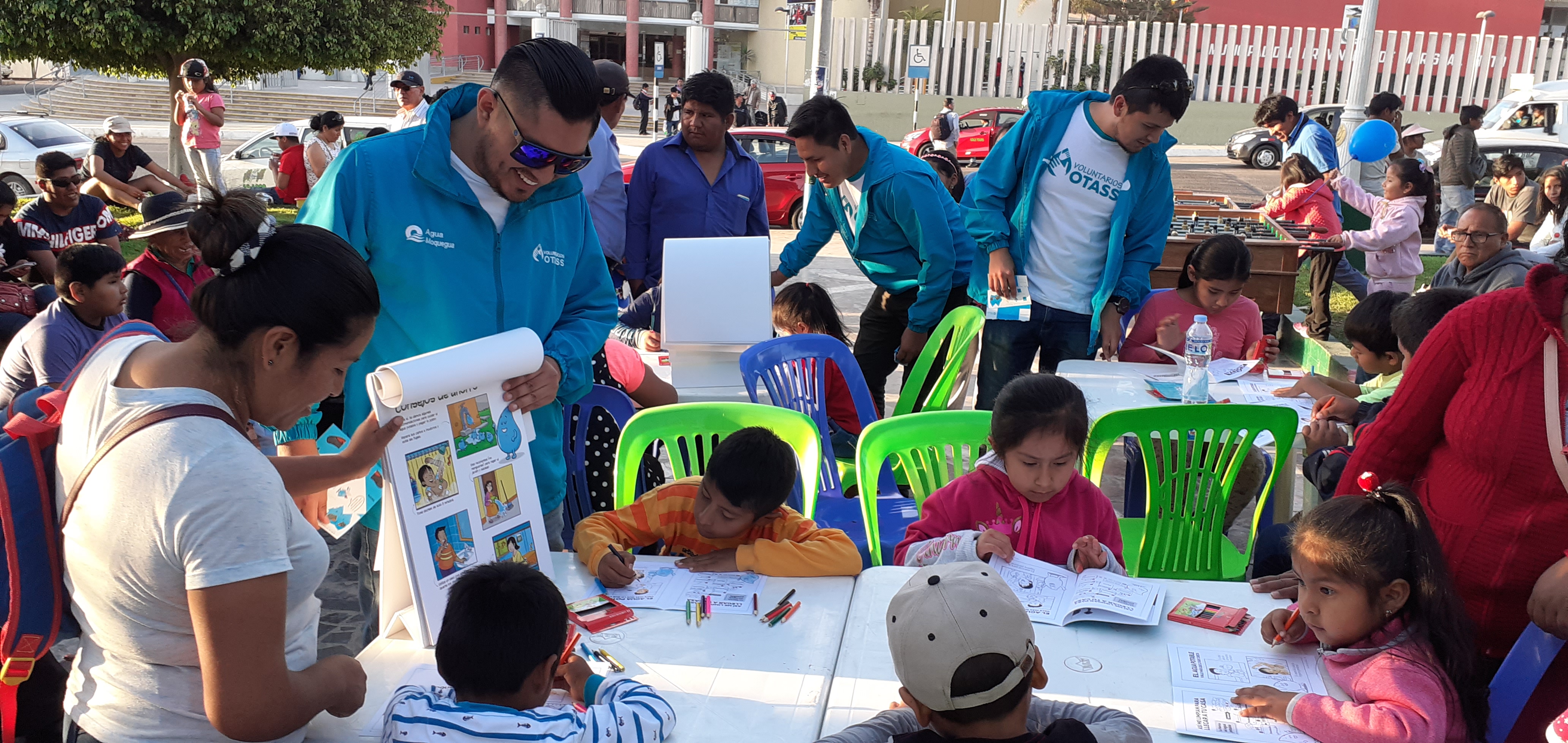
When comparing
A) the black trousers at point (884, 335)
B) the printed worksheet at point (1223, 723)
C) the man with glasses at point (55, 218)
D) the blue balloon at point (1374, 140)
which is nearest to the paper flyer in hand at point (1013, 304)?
the black trousers at point (884, 335)

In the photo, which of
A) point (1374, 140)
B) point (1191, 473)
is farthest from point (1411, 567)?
point (1374, 140)

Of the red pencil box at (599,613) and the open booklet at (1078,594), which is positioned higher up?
the open booklet at (1078,594)

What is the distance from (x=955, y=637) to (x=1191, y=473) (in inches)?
85.5

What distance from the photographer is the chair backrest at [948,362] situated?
4.48 meters

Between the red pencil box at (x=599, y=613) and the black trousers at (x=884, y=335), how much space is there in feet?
9.34

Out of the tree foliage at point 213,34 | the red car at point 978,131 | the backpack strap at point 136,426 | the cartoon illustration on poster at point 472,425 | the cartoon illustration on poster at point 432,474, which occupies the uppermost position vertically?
the tree foliage at point 213,34

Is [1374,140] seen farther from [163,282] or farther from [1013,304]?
[163,282]

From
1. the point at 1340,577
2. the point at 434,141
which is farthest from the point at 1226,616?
the point at 434,141

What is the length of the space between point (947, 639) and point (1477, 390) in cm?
133

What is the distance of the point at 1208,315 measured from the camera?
4.86 metres

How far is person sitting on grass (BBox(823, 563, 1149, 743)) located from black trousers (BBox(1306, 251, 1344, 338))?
7.76 meters

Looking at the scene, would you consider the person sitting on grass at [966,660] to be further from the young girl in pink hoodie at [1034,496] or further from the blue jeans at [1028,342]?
the blue jeans at [1028,342]

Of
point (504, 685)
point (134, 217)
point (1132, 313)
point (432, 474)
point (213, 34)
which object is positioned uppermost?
point (213, 34)

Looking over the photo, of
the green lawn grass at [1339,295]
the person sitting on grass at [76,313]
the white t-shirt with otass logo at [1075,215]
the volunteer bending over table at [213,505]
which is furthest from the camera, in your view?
the green lawn grass at [1339,295]
